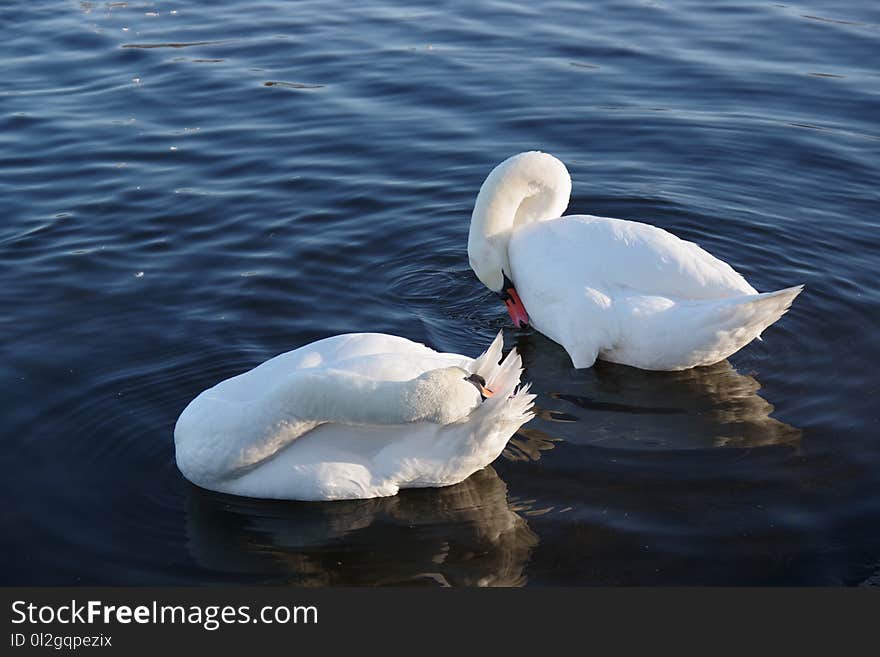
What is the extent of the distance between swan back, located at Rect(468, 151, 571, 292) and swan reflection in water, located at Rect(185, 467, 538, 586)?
2.17 meters

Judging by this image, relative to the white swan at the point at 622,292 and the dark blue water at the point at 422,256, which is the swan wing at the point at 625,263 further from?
the dark blue water at the point at 422,256

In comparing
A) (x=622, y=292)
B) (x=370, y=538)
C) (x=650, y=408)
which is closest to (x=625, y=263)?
(x=622, y=292)

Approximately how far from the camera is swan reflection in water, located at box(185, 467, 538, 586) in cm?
597

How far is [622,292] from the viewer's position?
7.62 metres

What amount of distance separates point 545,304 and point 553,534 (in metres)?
2.20

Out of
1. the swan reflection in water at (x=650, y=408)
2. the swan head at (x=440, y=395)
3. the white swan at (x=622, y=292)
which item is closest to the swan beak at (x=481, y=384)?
the swan head at (x=440, y=395)

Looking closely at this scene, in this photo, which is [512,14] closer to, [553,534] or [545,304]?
[545,304]

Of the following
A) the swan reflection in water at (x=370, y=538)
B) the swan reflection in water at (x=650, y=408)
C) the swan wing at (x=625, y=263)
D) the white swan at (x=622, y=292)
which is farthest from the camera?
the swan wing at (x=625, y=263)

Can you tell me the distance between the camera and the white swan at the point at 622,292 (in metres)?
7.32

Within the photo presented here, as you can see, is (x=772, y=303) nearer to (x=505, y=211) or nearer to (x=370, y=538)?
(x=505, y=211)

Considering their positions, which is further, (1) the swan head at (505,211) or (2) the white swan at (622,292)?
(1) the swan head at (505,211)

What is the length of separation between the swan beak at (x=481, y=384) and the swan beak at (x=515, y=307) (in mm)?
2236

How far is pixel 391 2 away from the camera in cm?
1678

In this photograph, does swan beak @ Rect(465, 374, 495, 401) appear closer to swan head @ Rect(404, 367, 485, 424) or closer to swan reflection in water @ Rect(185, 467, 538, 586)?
swan head @ Rect(404, 367, 485, 424)
